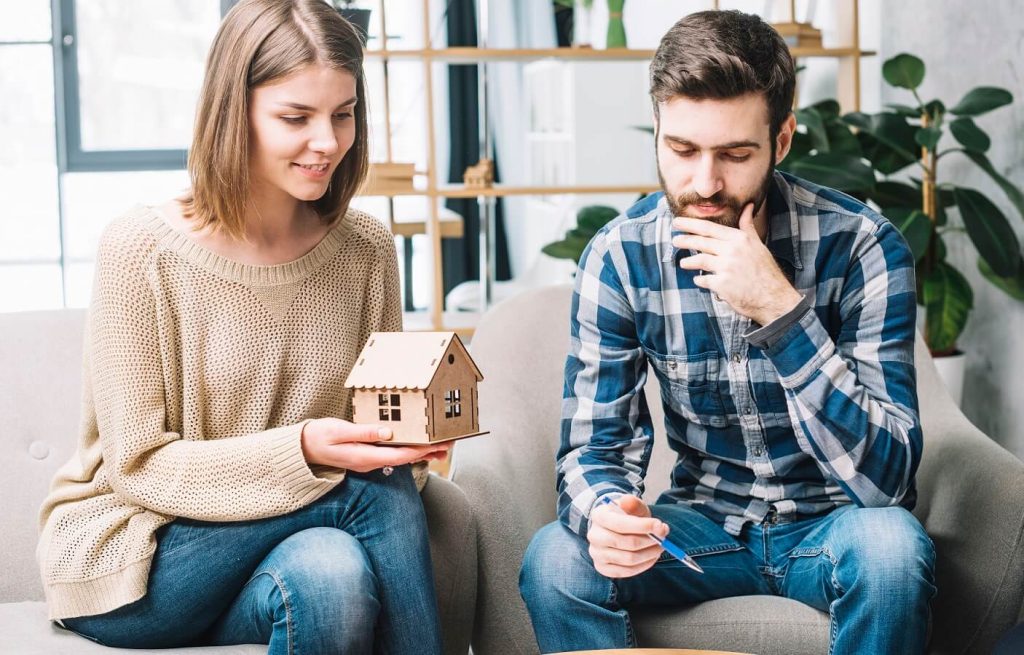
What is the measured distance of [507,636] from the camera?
1549 millimetres

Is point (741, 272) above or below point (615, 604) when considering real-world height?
above

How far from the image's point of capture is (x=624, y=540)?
4.37 ft

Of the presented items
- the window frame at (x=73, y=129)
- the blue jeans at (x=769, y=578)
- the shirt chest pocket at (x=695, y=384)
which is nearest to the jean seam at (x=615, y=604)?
the blue jeans at (x=769, y=578)

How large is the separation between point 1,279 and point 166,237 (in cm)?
398

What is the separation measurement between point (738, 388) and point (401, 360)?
0.48 metres

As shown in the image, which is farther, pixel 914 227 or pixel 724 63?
pixel 914 227

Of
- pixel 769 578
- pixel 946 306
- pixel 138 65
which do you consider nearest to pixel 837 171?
pixel 946 306

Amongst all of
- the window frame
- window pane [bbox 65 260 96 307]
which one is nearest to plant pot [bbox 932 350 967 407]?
the window frame

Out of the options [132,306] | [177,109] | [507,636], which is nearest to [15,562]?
[132,306]

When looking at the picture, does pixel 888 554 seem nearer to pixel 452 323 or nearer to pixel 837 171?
pixel 837 171

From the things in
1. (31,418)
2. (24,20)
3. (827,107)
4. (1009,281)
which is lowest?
(31,418)

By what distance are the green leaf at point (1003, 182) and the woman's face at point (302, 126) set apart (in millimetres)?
1719

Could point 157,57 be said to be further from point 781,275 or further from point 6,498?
point 781,275

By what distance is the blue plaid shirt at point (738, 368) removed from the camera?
144 centimetres
